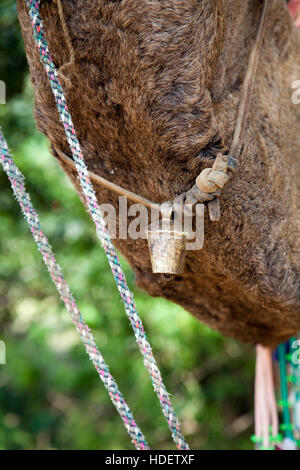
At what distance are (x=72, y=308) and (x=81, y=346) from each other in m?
2.05

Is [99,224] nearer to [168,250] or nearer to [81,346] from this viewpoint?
[168,250]

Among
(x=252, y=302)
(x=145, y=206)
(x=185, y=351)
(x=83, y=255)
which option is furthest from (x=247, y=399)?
(x=145, y=206)

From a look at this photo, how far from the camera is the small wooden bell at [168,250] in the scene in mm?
880

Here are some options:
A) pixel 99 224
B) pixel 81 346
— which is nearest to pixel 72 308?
pixel 99 224

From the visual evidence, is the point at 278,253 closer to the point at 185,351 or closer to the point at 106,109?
the point at 106,109

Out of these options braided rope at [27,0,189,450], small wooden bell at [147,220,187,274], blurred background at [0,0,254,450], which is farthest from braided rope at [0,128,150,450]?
blurred background at [0,0,254,450]

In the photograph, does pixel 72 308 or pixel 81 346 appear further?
pixel 81 346

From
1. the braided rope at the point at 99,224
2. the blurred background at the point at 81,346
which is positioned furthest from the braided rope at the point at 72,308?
the blurred background at the point at 81,346

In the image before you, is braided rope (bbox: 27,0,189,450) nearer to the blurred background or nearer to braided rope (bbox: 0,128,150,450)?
braided rope (bbox: 0,128,150,450)

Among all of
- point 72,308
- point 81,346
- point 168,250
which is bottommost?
point 81,346

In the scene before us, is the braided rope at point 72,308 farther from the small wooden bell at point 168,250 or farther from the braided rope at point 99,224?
the small wooden bell at point 168,250

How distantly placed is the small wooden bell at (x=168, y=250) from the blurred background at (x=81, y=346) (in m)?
1.20

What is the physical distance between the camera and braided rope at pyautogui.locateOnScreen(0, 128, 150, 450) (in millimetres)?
881

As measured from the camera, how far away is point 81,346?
289cm
